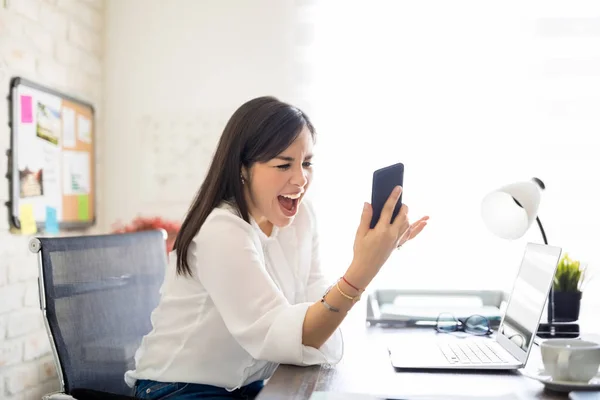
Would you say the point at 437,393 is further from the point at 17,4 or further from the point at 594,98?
the point at 594,98

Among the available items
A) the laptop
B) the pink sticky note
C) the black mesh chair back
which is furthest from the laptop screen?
the pink sticky note

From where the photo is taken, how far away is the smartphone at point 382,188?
49.1 inches

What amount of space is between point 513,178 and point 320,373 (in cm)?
183

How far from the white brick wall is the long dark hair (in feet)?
3.48

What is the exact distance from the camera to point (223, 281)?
1.33 m

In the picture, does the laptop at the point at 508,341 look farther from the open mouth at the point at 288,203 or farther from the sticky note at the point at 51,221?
the sticky note at the point at 51,221

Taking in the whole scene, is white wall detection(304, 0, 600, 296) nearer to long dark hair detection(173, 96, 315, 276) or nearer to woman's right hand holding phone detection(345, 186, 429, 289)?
long dark hair detection(173, 96, 315, 276)

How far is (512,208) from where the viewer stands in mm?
1791

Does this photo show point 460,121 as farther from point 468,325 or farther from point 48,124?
point 48,124

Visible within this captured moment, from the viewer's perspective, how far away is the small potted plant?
179 cm

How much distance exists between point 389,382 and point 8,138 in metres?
1.61

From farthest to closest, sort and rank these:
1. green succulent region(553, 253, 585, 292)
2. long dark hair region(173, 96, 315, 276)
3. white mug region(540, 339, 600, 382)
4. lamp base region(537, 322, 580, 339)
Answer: green succulent region(553, 253, 585, 292)
lamp base region(537, 322, 580, 339)
long dark hair region(173, 96, 315, 276)
white mug region(540, 339, 600, 382)

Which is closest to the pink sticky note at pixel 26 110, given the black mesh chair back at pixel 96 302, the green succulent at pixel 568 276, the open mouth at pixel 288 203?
the black mesh chair back at pixel 96 302

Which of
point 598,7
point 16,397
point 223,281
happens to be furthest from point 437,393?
point 598,7
